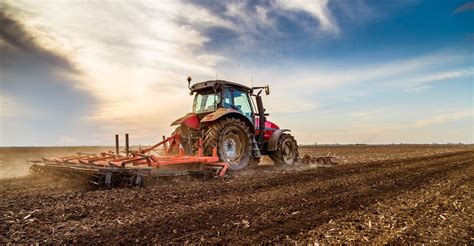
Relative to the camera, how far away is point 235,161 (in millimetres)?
8836

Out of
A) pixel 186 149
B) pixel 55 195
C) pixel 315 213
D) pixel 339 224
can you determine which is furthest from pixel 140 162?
pixel 339 224

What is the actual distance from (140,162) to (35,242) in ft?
11.3

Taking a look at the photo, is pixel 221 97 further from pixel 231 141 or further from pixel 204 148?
pixel 204 148

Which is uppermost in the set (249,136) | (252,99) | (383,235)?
(252,99)

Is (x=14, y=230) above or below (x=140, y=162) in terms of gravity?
below

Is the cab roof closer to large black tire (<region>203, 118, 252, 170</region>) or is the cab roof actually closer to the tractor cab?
the tractor cab

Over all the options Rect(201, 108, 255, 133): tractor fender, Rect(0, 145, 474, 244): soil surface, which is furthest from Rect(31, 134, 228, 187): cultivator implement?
Rect(201, 108, 255, 133): tractor fender

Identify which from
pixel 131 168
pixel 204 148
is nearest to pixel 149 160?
pixel 131 168

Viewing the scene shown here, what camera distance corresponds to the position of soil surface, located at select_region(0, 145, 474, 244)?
3424 millimetres

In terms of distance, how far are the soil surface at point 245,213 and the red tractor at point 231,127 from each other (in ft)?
6.29

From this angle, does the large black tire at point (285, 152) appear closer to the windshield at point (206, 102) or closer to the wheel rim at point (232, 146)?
the wheel rim at point (232, 146)

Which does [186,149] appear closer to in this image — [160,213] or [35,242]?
[160,213]

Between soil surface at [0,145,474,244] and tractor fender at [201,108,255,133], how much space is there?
1993 mm

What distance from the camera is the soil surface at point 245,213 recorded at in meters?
3.42
